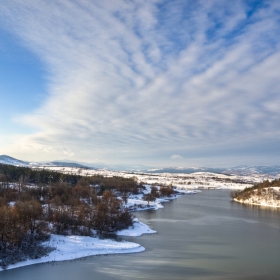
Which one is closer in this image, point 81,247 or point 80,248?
point 80,248

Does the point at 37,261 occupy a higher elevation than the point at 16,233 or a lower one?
lower

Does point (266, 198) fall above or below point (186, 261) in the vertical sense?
above

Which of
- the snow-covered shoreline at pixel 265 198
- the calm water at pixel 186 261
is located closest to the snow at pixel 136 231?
the calm water at pixel 186 261

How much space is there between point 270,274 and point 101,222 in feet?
49.1

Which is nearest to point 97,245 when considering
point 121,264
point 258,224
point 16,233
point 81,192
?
point 121,264

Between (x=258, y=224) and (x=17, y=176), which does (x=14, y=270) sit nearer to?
(x=258, y=224)

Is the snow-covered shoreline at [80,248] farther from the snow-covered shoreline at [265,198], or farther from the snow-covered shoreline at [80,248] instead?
the snow-covered shoreline at [265,198]

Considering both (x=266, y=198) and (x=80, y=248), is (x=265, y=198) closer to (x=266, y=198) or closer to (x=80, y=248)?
(x=266, y=198)

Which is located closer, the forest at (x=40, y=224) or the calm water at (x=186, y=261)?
the calm water at (x=186, y=261)

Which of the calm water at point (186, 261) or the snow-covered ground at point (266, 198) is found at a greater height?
the snow-covered ground at point (266, 198)

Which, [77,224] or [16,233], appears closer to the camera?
[16,233]

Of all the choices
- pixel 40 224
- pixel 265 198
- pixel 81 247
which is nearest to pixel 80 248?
pixel 81 247

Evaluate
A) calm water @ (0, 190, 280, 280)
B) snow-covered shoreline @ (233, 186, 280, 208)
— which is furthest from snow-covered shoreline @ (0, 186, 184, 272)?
snow-covered shoreline @ (233, 186, 280, 208)

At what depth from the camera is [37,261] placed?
59.1 feet
